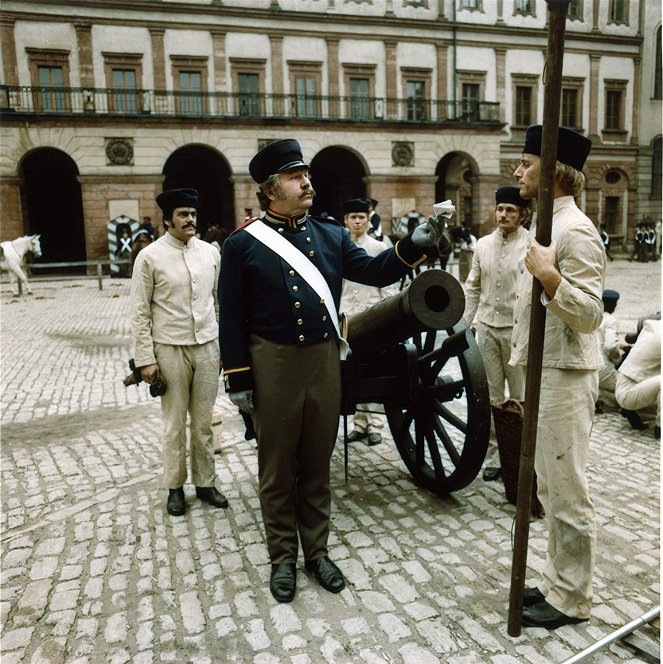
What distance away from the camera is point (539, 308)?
2.81m

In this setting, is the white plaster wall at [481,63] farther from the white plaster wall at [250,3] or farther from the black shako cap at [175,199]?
the black shako cap at [175,199]

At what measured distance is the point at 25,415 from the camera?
7078mm

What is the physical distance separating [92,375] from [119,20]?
23.1m

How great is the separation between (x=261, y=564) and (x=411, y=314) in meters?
1.67

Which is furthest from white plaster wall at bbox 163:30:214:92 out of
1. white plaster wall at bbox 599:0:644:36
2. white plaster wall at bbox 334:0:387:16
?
white plaster wall at bbox 599:0:644:36

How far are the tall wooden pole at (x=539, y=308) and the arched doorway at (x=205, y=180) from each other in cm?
2715

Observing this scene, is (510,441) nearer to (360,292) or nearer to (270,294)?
(270,294)

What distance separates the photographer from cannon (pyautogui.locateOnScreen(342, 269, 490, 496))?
3.98 meters

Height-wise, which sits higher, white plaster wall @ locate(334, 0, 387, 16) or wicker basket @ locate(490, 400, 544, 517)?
white plaster wall @ locate(334, 0, 387, 16)

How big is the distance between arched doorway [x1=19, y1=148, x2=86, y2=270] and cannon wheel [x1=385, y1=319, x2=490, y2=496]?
2756 centimetres

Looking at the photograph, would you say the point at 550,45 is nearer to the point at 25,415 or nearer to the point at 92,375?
the point at 25,415

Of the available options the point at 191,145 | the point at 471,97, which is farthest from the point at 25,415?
the point at 471,97

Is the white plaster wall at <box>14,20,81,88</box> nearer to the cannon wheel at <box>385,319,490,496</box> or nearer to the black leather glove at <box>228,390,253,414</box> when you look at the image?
the cannon wheel at <box>385,319,490,496</box>

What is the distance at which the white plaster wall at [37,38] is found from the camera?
26.1 m
